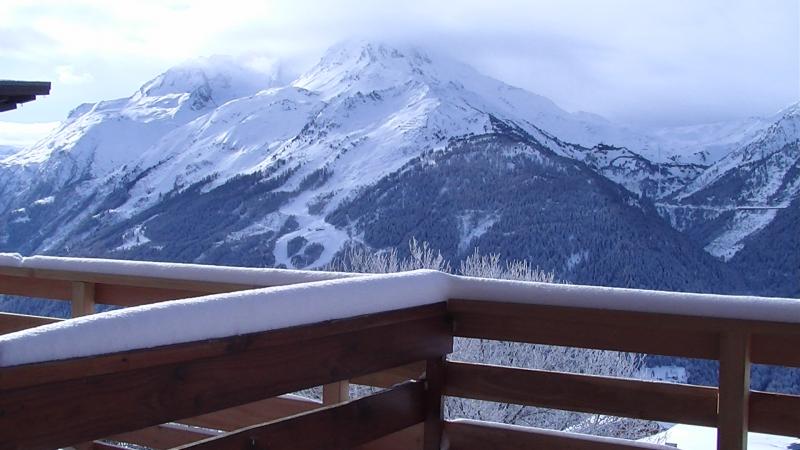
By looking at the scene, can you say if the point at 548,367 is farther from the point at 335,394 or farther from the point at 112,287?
the point at 335,394

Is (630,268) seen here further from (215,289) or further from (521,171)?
(215,289)

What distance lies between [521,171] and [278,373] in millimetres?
93844

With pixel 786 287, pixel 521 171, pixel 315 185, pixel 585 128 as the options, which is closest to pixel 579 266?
pixel 786 287

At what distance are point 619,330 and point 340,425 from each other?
64 centimetres

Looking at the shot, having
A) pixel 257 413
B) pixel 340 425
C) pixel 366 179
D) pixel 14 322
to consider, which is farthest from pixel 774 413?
pixel 366 179

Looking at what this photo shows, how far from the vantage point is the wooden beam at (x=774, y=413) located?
→ 1.81 meters

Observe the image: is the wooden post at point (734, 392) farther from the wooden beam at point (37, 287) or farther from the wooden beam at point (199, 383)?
the wooden beam at point (37, 287)

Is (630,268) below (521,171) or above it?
below

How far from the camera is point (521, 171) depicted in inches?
3716

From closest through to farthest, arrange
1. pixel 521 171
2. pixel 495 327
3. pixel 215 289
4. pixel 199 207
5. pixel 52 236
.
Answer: pixel 495 327, pixel 215 289, pixel 521 171, pixel 199 207, pixel 52 236

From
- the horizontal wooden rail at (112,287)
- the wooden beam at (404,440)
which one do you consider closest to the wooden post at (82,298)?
the horizontal wooden rail at (112,287)

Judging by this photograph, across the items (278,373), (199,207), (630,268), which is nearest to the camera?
(278,373)

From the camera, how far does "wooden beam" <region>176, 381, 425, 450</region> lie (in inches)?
60.4

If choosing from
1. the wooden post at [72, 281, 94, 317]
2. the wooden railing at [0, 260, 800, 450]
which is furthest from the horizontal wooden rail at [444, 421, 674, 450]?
the wooden post at [72, 281, 94, 317]
